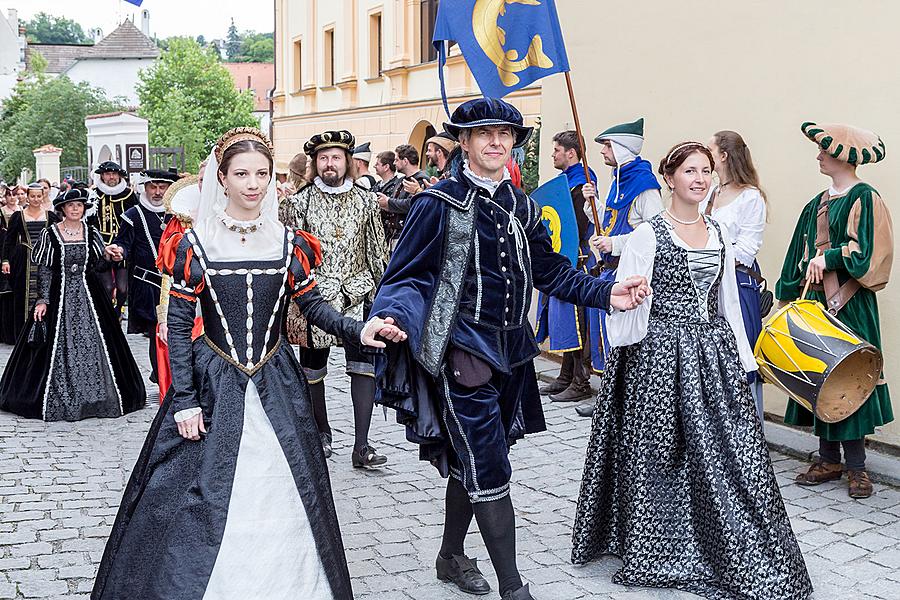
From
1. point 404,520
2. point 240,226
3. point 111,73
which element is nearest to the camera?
point 240,226

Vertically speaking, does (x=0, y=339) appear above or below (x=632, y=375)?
below

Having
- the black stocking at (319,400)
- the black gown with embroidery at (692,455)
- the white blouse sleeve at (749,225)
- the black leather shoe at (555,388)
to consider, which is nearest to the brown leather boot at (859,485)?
the white blouse sleeve at (749,225)

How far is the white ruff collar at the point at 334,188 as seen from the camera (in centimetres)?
659

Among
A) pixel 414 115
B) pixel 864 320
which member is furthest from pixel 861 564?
pixel 414 115

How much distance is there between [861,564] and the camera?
4910mm

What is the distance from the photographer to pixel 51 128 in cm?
3947

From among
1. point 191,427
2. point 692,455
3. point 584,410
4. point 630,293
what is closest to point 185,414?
point 191,427

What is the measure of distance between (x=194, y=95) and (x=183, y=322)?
134ft

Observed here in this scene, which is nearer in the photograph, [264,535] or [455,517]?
[264,535]

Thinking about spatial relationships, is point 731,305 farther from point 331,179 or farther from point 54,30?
point 54,30

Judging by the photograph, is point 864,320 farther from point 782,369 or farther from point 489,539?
point 489,539

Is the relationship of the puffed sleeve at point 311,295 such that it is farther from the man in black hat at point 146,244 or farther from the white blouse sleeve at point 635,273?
the man in black hat at point 146,244

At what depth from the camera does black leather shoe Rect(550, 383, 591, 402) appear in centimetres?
848

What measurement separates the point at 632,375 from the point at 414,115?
14.4 m
